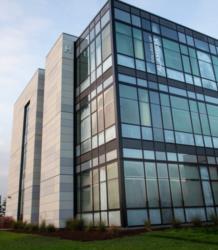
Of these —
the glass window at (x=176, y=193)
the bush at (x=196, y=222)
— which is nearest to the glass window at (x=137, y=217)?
the glass window at (x=176, y=193)

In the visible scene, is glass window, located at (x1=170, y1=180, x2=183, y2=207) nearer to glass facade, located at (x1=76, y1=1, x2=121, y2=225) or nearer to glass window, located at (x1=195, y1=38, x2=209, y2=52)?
glass facade, located at (x1=76, y1=1, x2=121, y2=225)

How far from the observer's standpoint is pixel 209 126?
80.9 ft

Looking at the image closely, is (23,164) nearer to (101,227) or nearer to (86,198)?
(86,198)

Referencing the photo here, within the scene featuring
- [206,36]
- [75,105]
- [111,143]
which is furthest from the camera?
[206,36]

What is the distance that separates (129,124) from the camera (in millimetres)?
A: 20328

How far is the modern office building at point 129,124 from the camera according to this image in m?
19.7

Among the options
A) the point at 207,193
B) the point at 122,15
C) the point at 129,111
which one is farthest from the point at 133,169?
the point at 122,15

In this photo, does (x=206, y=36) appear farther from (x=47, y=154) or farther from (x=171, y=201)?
(x=47, y=154)

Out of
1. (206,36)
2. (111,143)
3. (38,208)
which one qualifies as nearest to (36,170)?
(38,208)

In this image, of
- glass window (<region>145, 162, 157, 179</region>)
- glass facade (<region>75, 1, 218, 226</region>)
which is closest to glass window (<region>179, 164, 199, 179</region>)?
glass facade (<region>75, 1, 218, 226</region>)

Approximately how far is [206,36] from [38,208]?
24621 mm

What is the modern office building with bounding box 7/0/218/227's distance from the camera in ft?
64.5

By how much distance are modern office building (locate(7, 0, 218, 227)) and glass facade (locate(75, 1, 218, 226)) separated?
0.25 feet

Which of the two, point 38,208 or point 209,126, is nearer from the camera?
point 209,126
